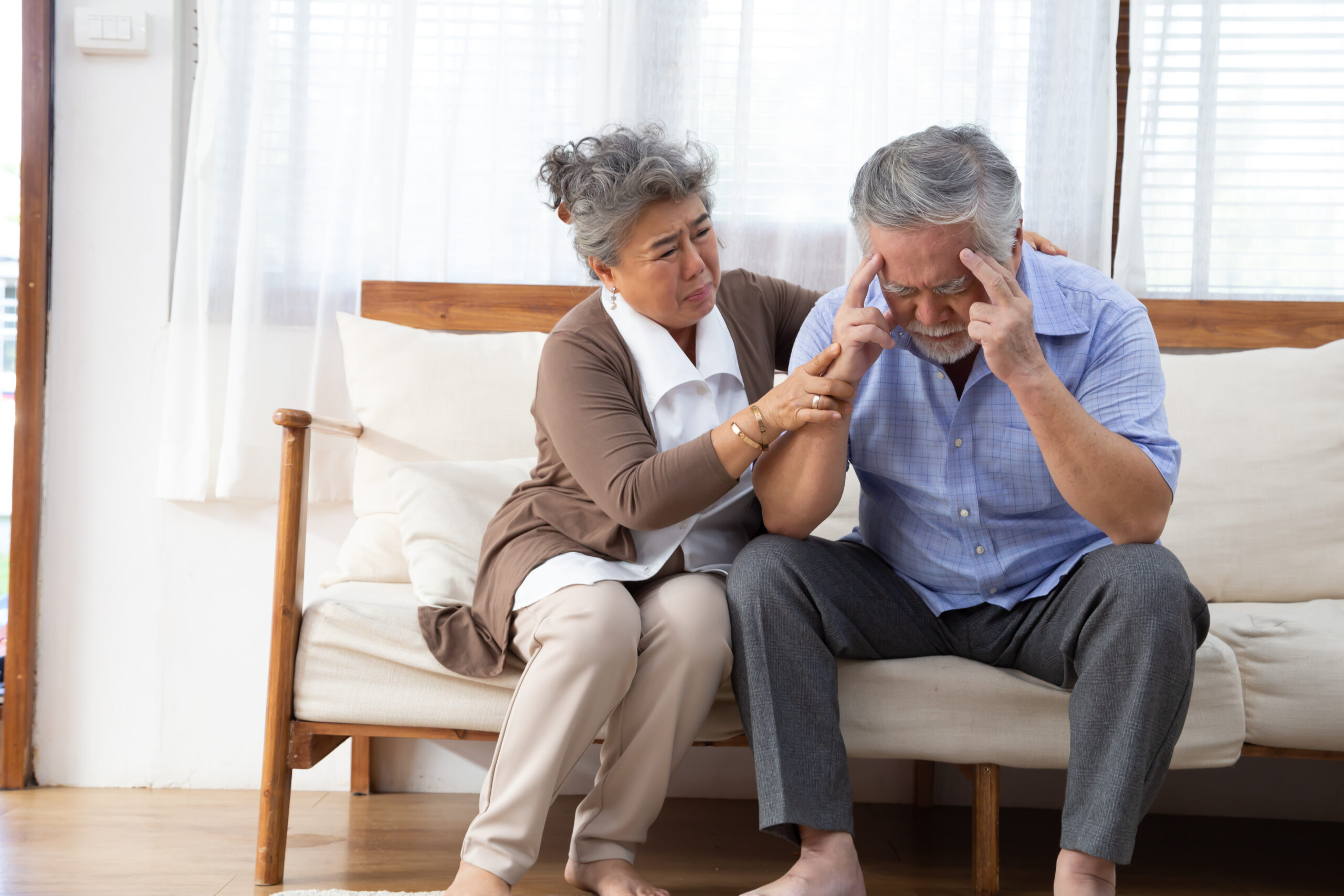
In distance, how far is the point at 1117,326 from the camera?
1339 mm

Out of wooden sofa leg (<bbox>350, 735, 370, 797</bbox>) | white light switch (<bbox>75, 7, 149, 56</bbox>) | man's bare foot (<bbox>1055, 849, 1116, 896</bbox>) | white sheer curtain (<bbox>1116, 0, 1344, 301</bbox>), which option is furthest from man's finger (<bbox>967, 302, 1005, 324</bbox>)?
white light switch (<bbox>75, 7, 149, 56</bbox>)

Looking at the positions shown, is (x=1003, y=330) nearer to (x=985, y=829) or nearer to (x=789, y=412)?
(x=789, y=412)

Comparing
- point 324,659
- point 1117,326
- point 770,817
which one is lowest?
point 770,817

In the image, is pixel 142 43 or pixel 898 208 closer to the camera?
pixel 898 208

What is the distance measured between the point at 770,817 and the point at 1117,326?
780mm

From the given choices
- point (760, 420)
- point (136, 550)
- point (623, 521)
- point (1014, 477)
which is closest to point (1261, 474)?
point (1014, 477)

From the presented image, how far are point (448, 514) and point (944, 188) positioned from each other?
988 millimetres

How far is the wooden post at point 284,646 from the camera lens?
1.48m

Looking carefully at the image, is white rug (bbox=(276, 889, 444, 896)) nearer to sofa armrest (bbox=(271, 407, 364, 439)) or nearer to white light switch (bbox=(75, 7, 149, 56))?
sofa armrest (bbox=(271, 407, 364, 439))

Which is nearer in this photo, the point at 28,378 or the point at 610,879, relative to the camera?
the point at 610,879

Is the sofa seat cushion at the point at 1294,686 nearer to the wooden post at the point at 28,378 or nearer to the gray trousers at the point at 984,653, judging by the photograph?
the gray trousers at the point at 984,653

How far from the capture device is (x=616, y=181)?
1.49m

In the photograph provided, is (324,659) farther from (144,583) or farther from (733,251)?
(733,251)

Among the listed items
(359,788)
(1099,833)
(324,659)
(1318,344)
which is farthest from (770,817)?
(1318,344)
